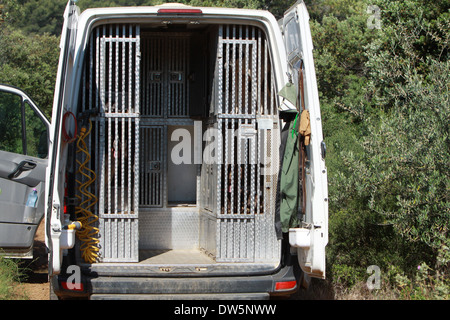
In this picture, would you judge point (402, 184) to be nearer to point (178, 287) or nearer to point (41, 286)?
point (178, 287)

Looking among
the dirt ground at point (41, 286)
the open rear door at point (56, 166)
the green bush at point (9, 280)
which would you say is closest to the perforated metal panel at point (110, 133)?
the open rear door at point (56, 166)

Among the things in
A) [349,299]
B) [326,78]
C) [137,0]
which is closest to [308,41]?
[349,299]

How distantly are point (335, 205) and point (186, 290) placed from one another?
121 inches

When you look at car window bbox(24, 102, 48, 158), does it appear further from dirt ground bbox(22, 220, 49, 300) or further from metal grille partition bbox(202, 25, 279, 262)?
metal grille partition bbox(202, 25, 279, 262)

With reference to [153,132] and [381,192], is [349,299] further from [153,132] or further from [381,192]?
[153,132]

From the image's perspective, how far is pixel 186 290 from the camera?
17.9 ft

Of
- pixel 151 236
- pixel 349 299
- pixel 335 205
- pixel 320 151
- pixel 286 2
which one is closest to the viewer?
pixel 320 151

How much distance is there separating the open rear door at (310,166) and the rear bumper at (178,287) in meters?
0.35

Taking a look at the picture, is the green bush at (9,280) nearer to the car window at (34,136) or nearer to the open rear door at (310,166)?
the car window at (34,136)

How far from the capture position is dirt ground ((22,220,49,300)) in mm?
7297

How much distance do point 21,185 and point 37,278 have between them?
1.58 metres

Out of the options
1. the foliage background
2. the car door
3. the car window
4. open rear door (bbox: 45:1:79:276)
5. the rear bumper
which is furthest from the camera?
the car window

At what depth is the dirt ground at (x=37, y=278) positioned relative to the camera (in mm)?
7297

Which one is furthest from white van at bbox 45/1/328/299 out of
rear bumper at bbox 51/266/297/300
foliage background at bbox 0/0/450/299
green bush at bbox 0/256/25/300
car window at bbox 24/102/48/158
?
car window at bbox 24/102/48/158
